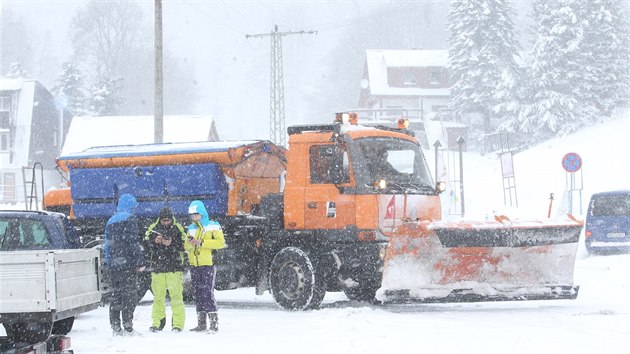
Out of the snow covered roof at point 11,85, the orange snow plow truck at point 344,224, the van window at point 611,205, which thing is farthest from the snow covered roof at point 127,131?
the orange snow plow truck at point 344,224

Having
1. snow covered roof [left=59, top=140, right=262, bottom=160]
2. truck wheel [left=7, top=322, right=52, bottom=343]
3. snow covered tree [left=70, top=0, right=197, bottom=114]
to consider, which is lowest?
truck wheel [left=7, top=322, right=52, bottom=343]

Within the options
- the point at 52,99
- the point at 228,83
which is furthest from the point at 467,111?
the point at 228,83

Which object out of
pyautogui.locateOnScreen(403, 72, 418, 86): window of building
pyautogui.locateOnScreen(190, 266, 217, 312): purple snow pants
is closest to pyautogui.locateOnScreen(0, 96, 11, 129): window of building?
pyautogui.locateOnScreen(403, 72, 418, 86): window of building

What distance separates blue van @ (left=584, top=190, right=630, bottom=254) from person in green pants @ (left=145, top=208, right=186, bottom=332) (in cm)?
1534

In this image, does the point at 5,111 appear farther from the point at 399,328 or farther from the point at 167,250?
the point at 399,328

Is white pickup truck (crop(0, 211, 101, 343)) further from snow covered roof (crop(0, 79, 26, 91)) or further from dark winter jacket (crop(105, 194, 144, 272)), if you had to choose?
snow covered roof (crop(0, 79, 26, 91))

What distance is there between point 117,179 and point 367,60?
62.3 metres

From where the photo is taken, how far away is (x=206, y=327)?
11539mm

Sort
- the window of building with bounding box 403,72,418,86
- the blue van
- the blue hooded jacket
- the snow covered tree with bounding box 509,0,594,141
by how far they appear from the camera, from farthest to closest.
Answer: the window of building with bounding box 403,72,418,86 < the snow covered tree with bounding box 509,0,594,141 < the blue van < the blue hooded jacket

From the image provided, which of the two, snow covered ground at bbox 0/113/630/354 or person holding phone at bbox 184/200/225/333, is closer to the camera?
snow covered ground at bbox 0/113/630/354

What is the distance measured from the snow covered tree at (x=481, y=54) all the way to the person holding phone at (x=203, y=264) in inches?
2089

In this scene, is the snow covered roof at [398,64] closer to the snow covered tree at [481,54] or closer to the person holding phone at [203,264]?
the snow covered tree at [481,54]

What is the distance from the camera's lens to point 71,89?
77.8m

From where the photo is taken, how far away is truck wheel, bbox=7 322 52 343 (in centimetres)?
883
